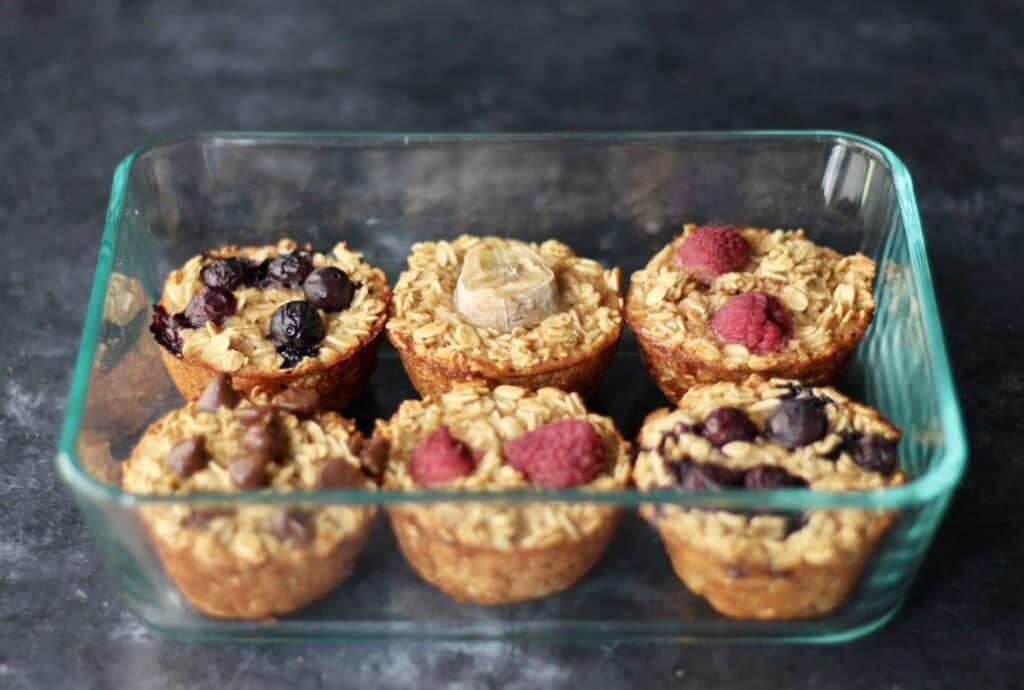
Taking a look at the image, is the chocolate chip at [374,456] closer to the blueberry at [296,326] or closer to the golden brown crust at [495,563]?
the golden brown crust at [495,563]

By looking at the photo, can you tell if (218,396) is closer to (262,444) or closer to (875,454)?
(262,444)

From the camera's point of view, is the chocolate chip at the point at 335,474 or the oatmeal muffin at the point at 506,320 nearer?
the chocolate chip at the point at 335,474

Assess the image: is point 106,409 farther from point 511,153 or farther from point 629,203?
point 629,203

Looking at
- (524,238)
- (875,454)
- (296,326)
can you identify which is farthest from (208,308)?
(875,454)

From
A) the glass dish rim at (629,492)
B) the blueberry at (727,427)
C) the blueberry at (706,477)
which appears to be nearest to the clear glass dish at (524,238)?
the glass dish rim at (629,492)

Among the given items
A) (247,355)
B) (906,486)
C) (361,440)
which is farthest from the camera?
(247,355)

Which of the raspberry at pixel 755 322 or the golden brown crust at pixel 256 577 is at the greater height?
the raspberry at pixel 755 322

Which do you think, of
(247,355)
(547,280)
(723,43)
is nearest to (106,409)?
(247,355)
